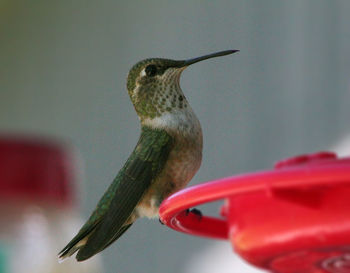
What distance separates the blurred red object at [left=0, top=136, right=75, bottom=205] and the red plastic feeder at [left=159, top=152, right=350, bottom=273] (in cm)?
219

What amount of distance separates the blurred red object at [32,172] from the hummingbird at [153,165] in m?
1.26

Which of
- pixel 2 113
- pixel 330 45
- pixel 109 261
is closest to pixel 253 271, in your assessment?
pixel 330 45

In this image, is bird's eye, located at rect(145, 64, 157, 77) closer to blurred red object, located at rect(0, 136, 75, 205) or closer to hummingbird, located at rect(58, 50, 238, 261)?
hummingbird, located at rect(58, 50, 238, 261)

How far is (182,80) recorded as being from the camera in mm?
5414

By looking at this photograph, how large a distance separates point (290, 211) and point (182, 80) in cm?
350

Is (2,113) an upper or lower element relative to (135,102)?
lower

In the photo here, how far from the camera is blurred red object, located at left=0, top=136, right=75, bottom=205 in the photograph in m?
4.18

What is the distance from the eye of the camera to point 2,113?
7.92m

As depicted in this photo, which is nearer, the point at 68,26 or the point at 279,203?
the point at 279,203

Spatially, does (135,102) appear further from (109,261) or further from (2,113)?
(2,113)

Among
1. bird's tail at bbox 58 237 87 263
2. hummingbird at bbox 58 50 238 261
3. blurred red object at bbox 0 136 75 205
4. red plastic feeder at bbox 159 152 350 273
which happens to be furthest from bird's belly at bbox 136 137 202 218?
blurred red object at bbox 0 136 75 205

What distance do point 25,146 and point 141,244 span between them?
2.04m

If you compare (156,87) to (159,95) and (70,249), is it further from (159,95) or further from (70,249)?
(70,249)

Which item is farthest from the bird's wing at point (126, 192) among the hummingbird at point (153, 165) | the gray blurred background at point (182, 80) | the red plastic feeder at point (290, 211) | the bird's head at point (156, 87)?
the gray blurred background at point (182, 80)
